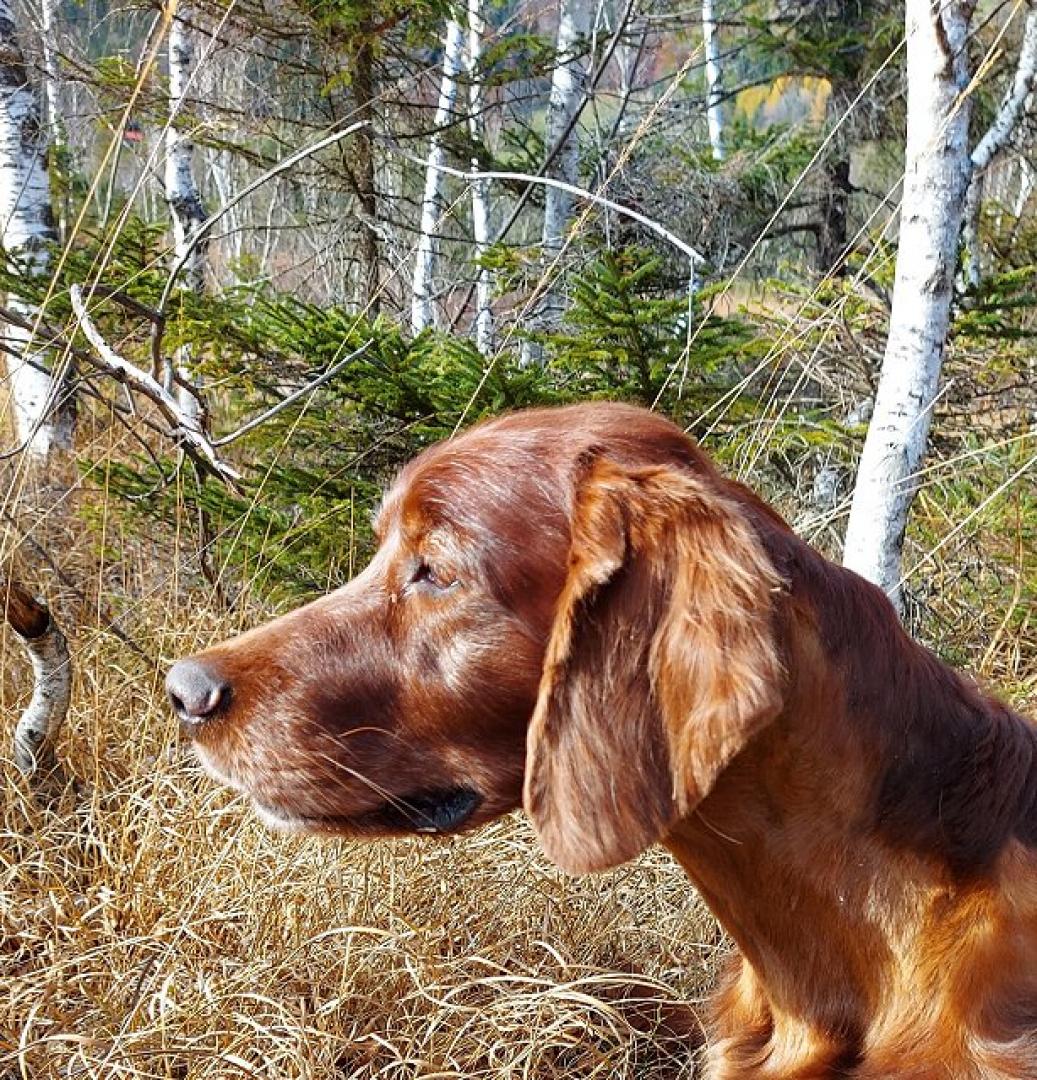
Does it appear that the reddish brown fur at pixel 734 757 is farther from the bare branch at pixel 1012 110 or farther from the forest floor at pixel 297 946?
the bare branch at pixel 1012 110

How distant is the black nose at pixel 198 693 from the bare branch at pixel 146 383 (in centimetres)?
122

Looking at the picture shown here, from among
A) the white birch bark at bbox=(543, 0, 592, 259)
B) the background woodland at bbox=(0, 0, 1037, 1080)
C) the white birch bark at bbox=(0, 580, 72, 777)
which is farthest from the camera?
the white birch bark at bbox=(543, 0, 592, 259)

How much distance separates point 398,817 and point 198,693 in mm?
357

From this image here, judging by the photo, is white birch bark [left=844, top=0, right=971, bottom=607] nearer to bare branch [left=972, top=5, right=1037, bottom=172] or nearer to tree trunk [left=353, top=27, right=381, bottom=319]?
bare branch [left=972, top=5, right=1037, bottom=172]

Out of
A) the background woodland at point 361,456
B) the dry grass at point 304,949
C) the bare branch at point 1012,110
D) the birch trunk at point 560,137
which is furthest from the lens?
the birch trunk at point 560,137

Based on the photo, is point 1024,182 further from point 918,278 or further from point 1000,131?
point 918,278

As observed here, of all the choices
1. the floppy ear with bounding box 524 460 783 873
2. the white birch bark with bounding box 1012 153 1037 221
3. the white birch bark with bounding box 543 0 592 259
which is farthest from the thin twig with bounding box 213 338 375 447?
the white birch bark with bounding box 1012 153 1037 221

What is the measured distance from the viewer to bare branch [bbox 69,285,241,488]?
9.73 ft

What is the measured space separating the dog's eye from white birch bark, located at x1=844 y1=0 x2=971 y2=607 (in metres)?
1.71

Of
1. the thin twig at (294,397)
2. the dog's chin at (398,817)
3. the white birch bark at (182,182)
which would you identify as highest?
the white birch bark at (182,182)

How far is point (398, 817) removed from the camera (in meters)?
1.88

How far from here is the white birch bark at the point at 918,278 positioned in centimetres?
289

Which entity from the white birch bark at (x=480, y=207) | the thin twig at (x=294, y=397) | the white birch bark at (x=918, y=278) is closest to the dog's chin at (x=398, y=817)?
the thin twig at (x=294, y=397)

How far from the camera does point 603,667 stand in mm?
1623
